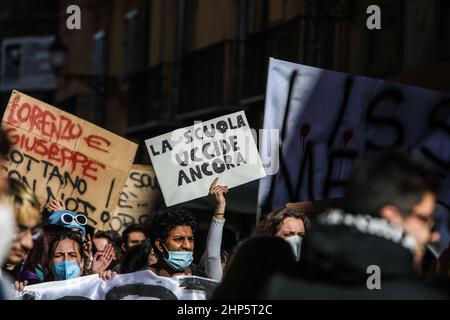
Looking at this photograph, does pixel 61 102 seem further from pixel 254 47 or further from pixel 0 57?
pixel 254 47

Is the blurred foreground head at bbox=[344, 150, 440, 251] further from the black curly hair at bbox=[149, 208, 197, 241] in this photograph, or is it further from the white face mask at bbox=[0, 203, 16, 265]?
the black curly hair at bbox=[149, 208, 197, 241]

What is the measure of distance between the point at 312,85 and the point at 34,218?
4502mm

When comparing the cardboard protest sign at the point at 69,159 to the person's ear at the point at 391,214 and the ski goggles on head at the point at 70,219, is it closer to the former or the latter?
the ski goggles on head at the point at 70,219

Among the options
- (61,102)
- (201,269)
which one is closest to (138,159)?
(61,102)

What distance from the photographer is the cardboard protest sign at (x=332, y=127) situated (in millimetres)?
8289

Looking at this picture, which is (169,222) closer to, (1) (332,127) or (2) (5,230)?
(1) (332,127)

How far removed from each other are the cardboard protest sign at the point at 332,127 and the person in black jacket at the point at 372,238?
181 inches

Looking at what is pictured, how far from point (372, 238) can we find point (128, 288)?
299 centimetres

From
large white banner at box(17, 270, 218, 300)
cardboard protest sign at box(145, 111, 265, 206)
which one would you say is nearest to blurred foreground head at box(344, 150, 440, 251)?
large white banner at box(17, 270, 218, 300)

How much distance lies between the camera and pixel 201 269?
7.27m

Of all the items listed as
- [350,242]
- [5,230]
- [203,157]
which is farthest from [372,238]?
[203,157]

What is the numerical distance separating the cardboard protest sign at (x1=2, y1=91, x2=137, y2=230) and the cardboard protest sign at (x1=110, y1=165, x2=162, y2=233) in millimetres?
2296

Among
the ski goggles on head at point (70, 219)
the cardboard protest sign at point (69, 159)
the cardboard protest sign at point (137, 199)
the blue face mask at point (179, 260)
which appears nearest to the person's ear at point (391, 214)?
the blue face mask at point (179, 260)

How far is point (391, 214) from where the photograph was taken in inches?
136
